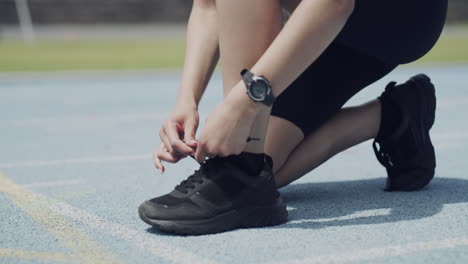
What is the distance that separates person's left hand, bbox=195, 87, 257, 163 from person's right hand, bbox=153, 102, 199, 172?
87mm

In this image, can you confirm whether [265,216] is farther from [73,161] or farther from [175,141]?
[73,161]

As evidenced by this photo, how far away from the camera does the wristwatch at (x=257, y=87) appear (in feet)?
5.95

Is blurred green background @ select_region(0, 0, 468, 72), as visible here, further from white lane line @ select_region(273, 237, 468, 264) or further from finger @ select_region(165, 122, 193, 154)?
white lane line @ select_region(273, 237, 468, 264)

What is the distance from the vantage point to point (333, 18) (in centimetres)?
184

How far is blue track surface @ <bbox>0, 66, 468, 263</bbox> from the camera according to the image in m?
1.79

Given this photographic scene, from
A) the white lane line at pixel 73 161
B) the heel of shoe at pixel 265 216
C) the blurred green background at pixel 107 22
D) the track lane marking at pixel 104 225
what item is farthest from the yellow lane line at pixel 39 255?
the blurred green background at pixel 107 22

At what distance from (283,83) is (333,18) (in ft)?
0.77

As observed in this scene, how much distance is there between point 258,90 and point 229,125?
129 mm

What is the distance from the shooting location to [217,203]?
2.00m

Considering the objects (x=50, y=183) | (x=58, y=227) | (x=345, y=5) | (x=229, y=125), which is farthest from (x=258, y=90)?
(x=50, y=183)

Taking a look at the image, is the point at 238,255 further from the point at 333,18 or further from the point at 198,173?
the point at 333,18

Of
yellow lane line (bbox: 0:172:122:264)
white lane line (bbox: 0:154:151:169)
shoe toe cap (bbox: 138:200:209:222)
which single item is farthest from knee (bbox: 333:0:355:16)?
white lane line (bbox: 0:154:151:169)

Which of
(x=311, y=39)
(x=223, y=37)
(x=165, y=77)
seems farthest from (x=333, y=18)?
(x=165, y=77)

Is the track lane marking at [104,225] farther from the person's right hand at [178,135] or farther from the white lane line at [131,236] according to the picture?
the person's right hand at [178,135]
